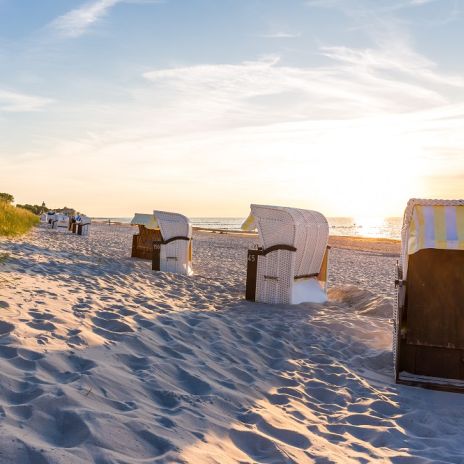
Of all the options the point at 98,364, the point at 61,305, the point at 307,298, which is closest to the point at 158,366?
the point at 98,364

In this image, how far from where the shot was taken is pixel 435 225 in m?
5.22

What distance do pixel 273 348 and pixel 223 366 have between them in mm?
1219

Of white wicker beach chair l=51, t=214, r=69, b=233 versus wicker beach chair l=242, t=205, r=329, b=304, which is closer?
wicker beach chair l=242, t=205, r=329, b=304

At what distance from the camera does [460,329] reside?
5531 millimetres

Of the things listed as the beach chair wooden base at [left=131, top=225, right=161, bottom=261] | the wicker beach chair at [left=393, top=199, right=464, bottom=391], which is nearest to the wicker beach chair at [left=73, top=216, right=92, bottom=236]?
the beach chair wooden base at [left=131, top=225, right=161, bottom=261]

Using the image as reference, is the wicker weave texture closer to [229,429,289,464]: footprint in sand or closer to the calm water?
[229,429,289,464]: footprint in sand

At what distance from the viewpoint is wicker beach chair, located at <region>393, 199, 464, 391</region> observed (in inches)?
210

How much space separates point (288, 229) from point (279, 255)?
0.54 meters

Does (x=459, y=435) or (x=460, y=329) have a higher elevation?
(x=460, y=329)

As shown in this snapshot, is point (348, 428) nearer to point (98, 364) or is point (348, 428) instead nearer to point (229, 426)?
point (229, 426)

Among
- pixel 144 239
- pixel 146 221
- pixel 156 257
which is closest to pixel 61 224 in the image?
pixel 144 239

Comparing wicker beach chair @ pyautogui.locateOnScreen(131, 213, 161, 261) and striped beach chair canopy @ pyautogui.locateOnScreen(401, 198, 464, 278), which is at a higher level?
striped beach chair canopy @ pyautogui.locateOnScreen(401, 198, 464, 278)

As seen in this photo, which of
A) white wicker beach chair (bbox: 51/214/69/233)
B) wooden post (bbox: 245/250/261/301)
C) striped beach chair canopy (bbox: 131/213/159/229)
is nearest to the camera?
wooden post (bbox: 245/250/261/301)

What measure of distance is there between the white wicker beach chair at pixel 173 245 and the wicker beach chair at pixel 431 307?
314 inches
